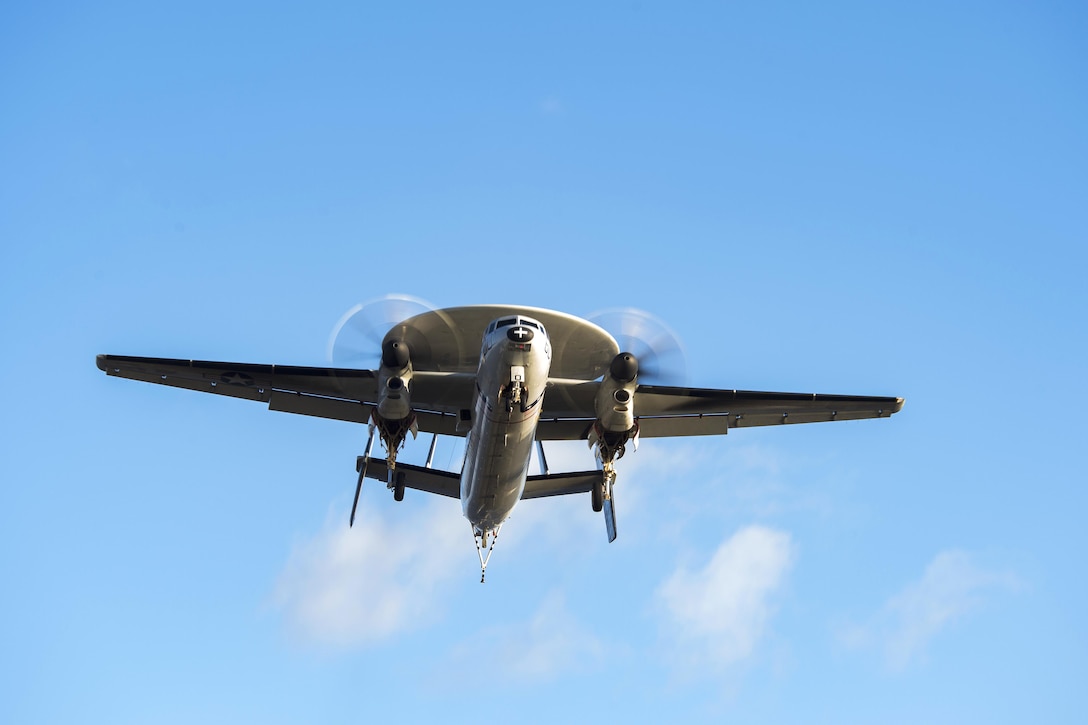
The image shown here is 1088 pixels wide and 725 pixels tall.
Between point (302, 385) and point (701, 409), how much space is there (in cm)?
1125

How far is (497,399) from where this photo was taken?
2255 centimetres

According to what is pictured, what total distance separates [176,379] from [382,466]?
6.36m

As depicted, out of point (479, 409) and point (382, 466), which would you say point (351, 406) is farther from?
point (479, 409)

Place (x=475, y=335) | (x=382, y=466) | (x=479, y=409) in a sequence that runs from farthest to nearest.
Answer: (x=382, y=466), (x=475, y=335), (x=479, y=409)

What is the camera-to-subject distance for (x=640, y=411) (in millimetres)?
29281

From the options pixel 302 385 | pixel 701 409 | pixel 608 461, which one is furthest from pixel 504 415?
pixel 701 409

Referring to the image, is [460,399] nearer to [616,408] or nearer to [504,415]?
[616,408]

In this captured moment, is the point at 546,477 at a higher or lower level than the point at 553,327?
lower

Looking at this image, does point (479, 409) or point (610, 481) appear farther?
point (610, 481)

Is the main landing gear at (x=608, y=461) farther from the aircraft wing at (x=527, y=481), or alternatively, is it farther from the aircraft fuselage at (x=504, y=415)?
the aircraft fuselage at (x=504, y=415)

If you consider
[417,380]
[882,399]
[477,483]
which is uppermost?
[882,399]

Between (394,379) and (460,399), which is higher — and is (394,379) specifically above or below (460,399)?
below

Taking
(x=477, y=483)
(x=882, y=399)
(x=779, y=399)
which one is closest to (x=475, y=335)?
(x=477, y=483)

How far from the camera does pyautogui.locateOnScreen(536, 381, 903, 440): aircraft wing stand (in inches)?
1109
